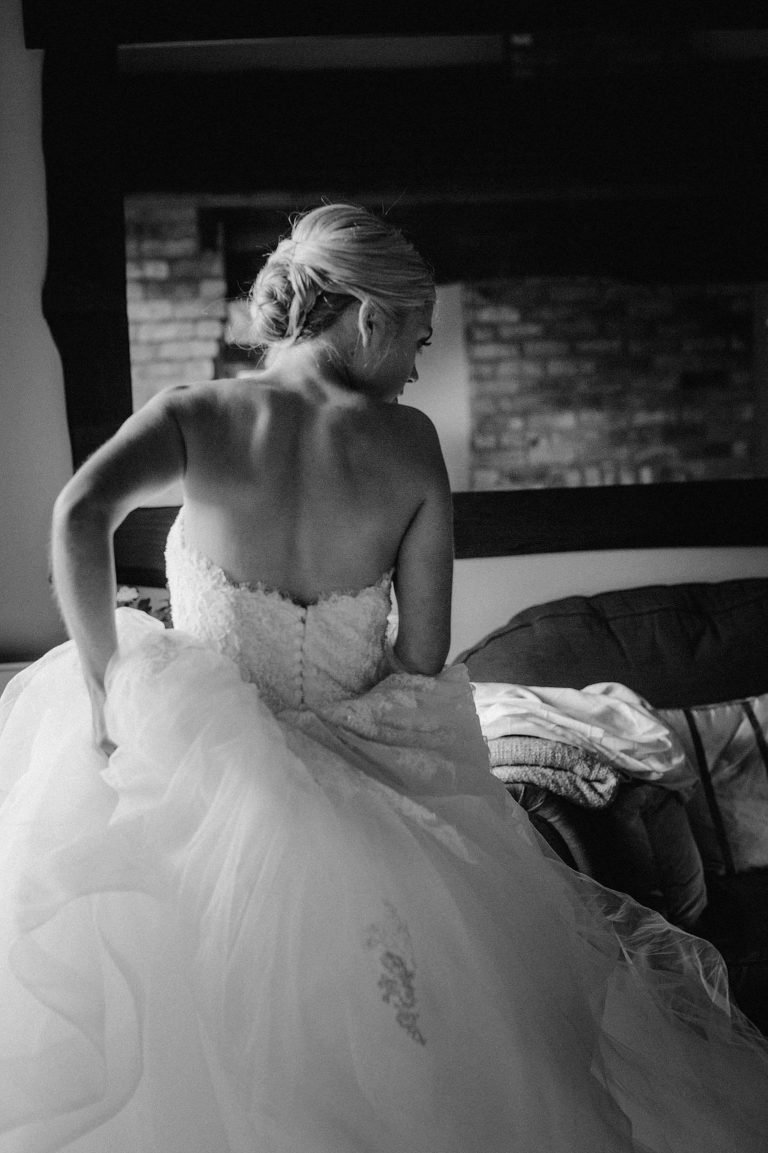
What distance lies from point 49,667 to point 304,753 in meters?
0.45

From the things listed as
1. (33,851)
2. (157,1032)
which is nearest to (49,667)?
(33,851)

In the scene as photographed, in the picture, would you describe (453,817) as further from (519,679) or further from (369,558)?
(519,679)

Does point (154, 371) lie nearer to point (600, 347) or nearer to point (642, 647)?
point (600, 347)

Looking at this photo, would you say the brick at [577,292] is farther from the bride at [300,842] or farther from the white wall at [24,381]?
the bride at [300,842]

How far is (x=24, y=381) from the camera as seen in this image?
10.1ft

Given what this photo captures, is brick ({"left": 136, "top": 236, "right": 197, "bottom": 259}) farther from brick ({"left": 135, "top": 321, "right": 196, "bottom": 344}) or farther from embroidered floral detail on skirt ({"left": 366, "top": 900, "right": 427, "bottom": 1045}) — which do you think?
embroidered floral detail on skirt ({"left": 366, "top": 900, "right": 427, "bottom": 1045})

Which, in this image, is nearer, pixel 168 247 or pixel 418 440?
pixel 418 440

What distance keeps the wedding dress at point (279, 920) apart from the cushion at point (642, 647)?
1301 millimetres

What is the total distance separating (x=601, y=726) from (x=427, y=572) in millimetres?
952

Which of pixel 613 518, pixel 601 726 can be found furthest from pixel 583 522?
pixel 601 726

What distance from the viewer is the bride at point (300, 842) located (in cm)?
111

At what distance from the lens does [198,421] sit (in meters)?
1.35

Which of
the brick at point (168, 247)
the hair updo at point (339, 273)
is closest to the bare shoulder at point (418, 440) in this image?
the hair updo at point (339, 273)

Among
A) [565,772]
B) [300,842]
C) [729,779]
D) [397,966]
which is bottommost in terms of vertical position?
[729,779]
